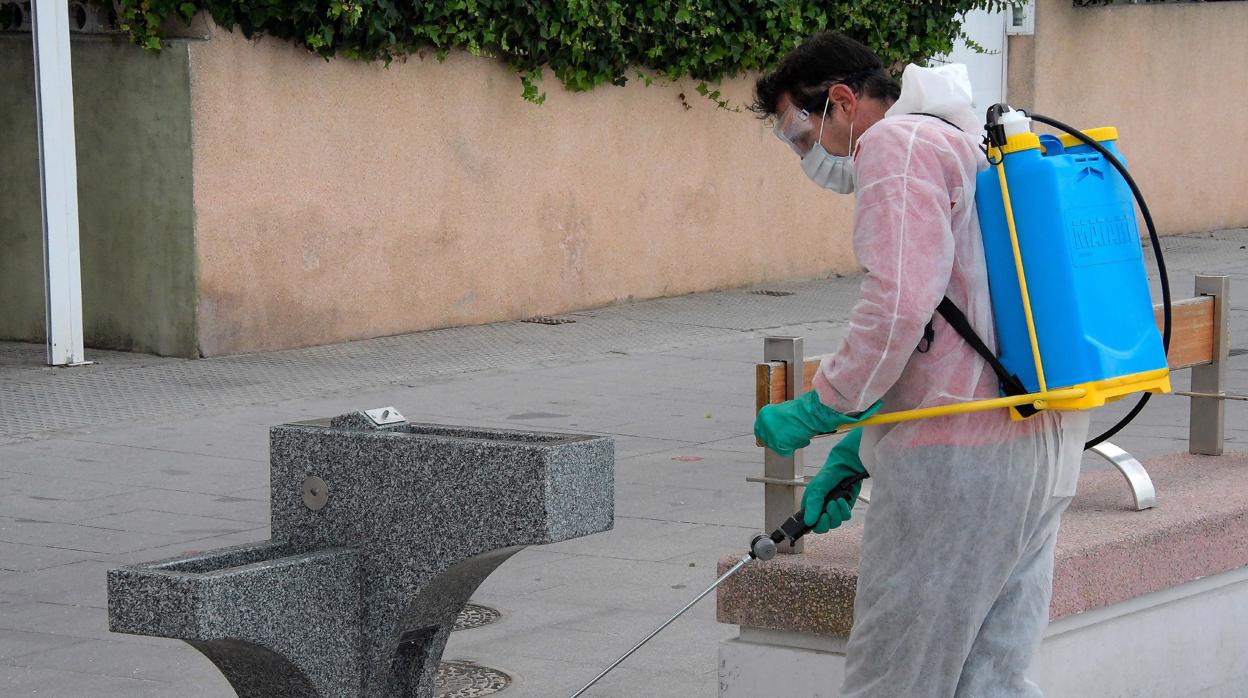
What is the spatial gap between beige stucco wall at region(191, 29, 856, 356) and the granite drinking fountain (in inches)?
276

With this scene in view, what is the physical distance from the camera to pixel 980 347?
314 cm

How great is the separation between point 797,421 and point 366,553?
3.09 ft

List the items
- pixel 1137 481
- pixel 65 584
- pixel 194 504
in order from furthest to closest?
pixel 194 504 → pixel 65 584 → pixel 1137 481

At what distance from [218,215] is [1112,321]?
8059 millimetres

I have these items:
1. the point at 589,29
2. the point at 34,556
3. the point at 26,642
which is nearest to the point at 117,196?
the point at 589,29

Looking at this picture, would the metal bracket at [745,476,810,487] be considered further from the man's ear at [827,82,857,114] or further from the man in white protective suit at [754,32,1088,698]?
the man's ear at [827,82,857,114]

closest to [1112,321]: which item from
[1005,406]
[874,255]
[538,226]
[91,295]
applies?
[1005,406]

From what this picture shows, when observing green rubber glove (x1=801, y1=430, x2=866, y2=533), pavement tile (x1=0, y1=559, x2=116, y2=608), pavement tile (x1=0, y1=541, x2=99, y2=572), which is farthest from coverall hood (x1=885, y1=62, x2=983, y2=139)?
pavement tile (x1=0, y1=541, x2=99, y2=572)

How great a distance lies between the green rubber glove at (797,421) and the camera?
3240 mm

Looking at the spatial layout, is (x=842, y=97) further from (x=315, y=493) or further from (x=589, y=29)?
(x=589, y=29)

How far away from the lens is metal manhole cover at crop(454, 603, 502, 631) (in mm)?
5492

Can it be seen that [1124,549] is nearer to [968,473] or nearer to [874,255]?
[968,473]

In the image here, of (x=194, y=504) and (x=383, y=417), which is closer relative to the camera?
(x=383, y=417)

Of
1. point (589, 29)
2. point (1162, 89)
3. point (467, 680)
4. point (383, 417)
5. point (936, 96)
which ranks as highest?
point (589, 29)
